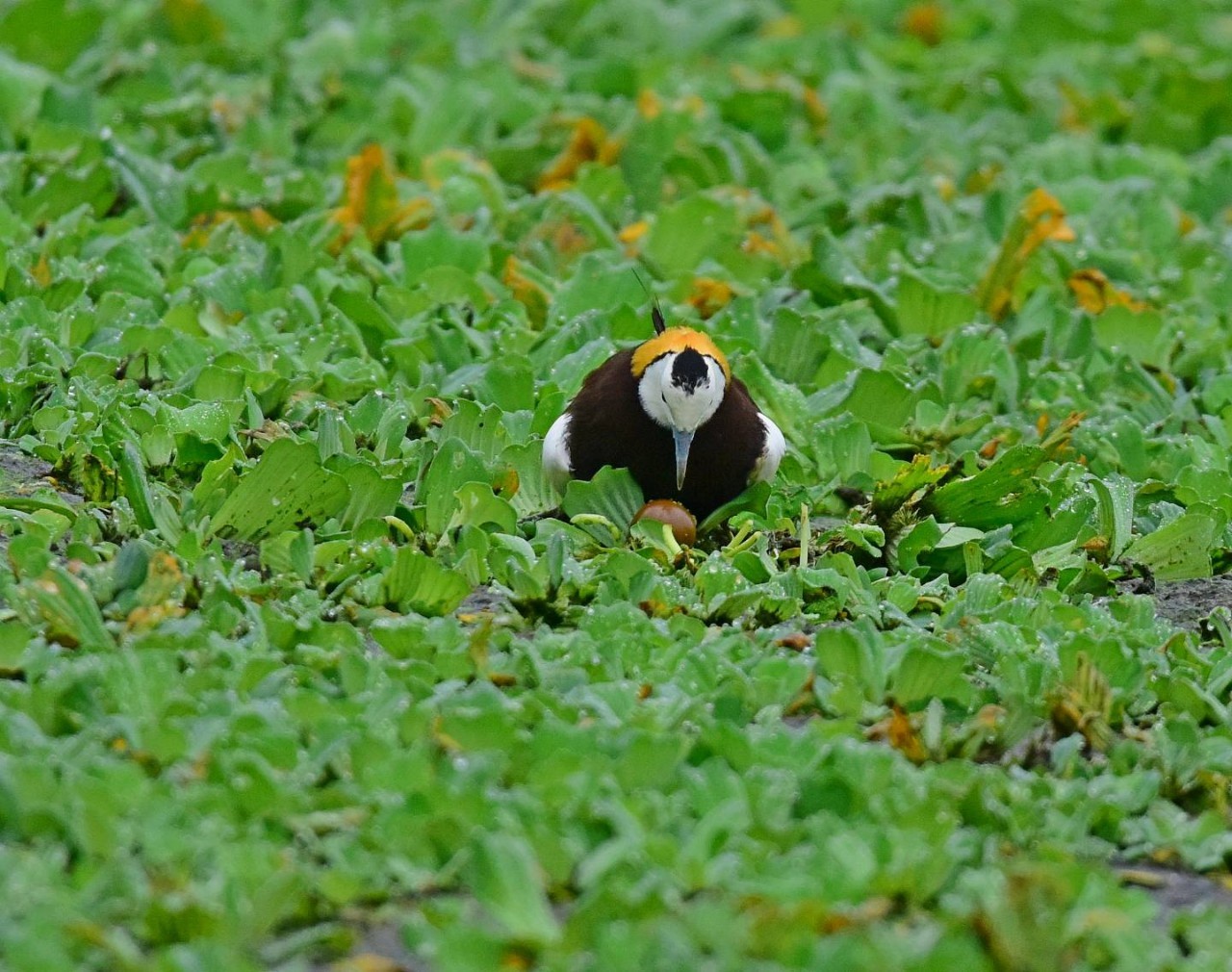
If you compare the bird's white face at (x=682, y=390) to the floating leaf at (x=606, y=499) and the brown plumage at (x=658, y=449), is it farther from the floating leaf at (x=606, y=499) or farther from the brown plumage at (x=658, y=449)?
the floating leaf at (x=606, y=499)

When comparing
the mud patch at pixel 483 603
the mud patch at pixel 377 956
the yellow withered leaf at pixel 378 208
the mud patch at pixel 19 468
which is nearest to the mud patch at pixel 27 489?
the mud patch at pixel 19 468

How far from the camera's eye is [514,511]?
4.07 metres

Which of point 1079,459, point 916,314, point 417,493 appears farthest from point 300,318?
point 1079,459

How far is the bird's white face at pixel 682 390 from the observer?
4.08 metres

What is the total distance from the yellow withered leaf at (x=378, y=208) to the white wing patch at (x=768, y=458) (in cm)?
181

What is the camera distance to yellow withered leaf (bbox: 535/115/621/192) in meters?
6.32

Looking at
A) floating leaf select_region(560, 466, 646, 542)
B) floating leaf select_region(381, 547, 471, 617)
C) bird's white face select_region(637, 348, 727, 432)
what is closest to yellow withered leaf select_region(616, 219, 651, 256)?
bird's white face select_region(637, 348, 727, 432)

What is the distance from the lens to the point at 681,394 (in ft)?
13.4

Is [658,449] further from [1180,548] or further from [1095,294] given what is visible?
[1095,294]

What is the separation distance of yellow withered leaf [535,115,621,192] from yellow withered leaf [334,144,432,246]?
2.19ft

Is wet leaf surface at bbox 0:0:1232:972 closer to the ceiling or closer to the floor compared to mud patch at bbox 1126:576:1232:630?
closer to the ceiling

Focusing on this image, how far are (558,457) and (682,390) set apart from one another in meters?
0.35

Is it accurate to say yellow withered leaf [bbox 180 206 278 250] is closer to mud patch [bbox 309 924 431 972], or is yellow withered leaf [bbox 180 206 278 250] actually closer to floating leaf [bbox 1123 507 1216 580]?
floating leaf [bbox 1123 507 1216 580]

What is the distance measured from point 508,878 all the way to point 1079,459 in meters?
2.59
